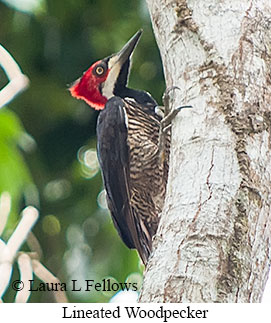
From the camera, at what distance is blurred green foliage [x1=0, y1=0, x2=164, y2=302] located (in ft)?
14.8

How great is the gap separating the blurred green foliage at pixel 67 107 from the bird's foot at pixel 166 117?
137cm

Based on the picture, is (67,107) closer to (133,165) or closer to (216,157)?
(133,165)

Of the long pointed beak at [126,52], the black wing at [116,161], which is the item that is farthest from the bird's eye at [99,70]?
the black wing at [116,161]

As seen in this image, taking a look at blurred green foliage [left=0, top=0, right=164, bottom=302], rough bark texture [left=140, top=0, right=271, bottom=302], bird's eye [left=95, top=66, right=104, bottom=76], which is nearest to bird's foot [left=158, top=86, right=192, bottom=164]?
rough bark texture [left=140, top=0, right=271, bottom=302]

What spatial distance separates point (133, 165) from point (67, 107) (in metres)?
1.30

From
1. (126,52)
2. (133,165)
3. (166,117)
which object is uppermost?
(126,52)

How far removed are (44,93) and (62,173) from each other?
1.72ft

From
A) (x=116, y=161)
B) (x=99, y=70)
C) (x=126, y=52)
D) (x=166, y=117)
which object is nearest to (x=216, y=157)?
(x=166, y=117)

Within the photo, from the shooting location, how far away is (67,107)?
4656 millimetres

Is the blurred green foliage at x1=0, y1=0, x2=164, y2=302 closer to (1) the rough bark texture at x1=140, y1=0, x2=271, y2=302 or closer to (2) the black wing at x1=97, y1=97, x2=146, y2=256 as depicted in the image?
(2) the black wing at x1=97, y1=97, x2=146, y2=256

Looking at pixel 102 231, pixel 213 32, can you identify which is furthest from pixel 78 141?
pixel 213 32

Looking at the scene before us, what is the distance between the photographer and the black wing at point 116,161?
3.41 m

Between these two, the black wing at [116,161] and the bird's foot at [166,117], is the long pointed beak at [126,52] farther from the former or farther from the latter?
the bird's foot at [166,117]
